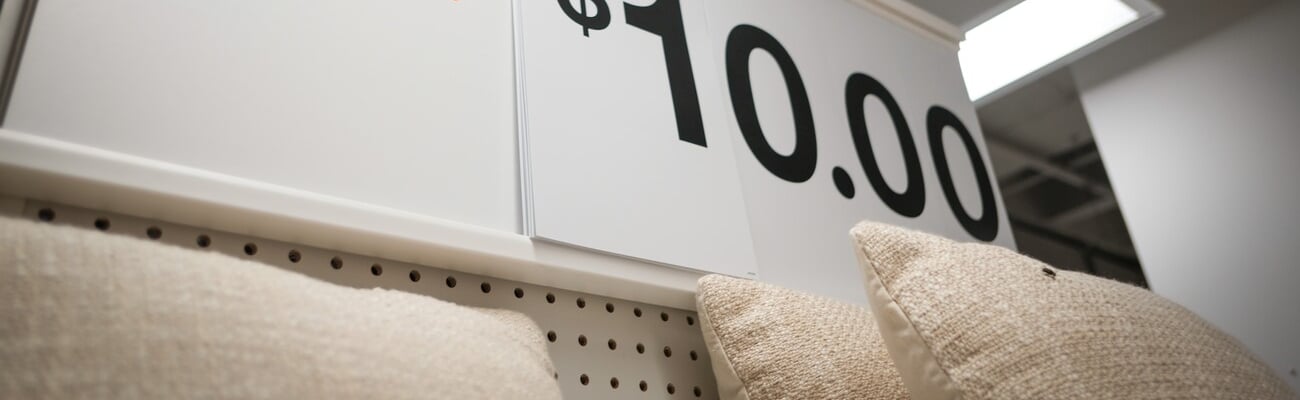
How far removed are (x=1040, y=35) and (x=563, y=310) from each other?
1.57 m

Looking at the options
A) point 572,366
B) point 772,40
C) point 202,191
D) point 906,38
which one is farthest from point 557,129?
point 906,38

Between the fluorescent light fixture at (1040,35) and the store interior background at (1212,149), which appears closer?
the fluorescent light fixture at (1040,35)

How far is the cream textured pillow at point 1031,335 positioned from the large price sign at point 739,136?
28 centimetres

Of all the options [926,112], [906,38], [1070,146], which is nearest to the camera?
[926,112]

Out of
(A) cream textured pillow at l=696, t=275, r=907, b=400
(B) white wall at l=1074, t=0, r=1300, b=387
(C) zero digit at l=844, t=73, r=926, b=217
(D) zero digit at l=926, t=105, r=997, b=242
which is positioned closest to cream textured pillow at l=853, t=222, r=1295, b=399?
(A) cream textured pillow at l=696, t=275, r=907, b=400

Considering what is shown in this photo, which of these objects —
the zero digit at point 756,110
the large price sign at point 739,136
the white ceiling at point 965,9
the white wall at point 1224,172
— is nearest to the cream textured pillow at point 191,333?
the large price sign at point 739,136

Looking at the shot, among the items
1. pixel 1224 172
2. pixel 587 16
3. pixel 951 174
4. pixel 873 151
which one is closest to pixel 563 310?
pixel 587 16

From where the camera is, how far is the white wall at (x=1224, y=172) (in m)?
2.21

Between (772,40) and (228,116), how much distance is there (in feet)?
3.01

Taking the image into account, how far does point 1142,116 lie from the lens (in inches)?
101

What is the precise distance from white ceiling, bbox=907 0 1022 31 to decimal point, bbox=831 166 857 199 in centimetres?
78

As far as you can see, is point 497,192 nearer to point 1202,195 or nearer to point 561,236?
point 561,236

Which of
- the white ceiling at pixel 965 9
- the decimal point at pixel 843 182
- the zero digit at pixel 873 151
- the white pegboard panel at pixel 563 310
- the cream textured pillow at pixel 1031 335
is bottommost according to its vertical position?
the white pegboard panel at pixel 563 310

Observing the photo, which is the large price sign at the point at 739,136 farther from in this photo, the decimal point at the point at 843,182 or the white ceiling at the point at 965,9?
the white ceiling at the point at 965,9
